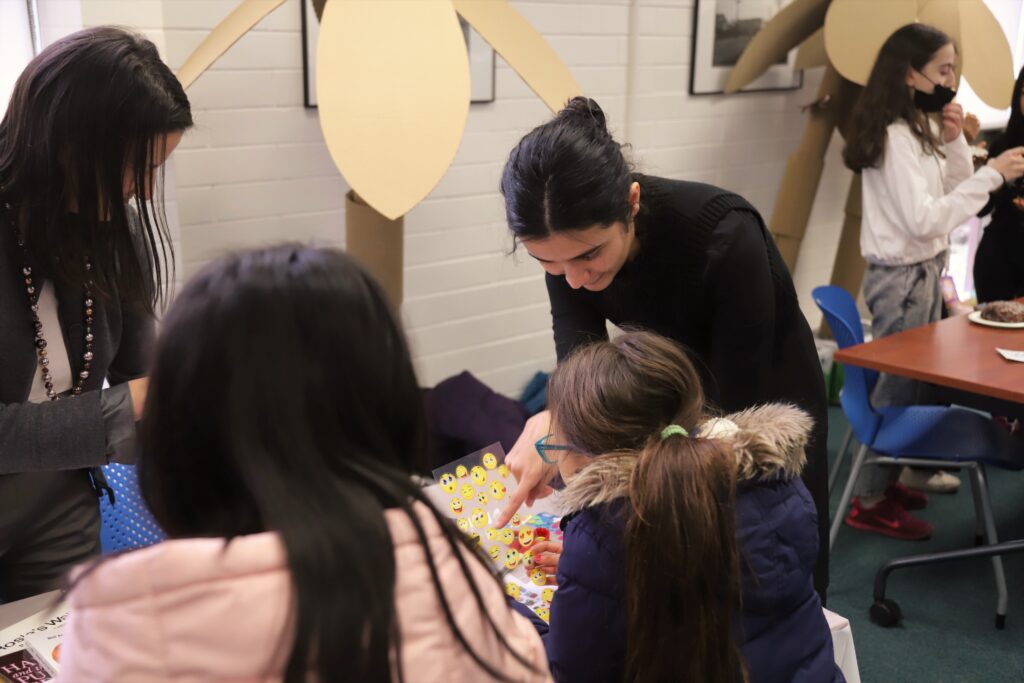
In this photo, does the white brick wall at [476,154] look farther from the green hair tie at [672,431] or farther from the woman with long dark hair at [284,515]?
the woman with long dark hair at [284,515]

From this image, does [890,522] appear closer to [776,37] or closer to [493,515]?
[776,37]

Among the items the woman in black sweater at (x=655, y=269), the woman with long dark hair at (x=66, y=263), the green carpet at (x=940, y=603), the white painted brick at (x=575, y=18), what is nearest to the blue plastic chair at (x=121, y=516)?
the woman with long dark hair at (x=66, y=263)

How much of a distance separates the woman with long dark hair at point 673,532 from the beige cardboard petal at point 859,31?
2.77m

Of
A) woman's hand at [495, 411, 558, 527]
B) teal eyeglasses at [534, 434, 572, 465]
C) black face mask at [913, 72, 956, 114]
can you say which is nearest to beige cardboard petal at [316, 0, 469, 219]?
woman's hand at [495, 411, 558, 527]

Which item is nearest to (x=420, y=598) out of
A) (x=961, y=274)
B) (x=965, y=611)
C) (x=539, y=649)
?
(x=539, y=649)

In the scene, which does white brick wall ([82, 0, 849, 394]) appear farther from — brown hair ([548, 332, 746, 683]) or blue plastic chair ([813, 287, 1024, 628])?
Result: brown hair ([548, 332, 746, 683])

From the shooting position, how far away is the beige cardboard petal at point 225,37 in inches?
87.7

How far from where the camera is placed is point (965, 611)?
2789mm

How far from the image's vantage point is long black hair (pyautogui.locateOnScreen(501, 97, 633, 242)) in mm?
1479

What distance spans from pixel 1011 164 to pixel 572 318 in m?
2.42

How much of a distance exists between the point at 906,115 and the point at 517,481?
2.33 m

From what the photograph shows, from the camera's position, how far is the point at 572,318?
6.05ft

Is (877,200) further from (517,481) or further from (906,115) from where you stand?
(517,481)

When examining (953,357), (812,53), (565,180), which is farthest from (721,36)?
(565,180)
